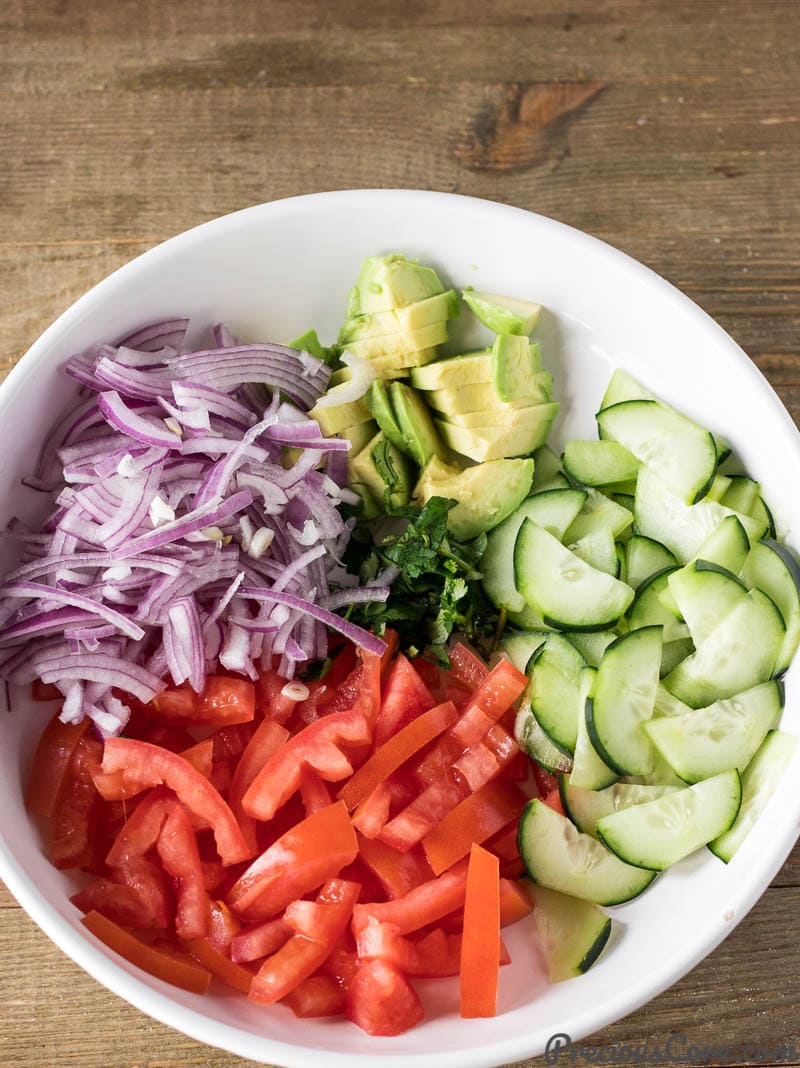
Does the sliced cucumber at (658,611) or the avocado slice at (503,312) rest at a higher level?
the avocado slice at (503,312)

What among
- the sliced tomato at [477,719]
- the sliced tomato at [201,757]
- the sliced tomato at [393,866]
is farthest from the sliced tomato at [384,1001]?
the sliced tomato at [201,757]

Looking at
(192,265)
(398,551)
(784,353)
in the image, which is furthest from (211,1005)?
(784,353)

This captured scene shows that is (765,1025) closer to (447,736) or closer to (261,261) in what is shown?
(447,736)

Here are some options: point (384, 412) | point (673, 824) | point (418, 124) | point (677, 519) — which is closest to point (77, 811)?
point (384, 412)

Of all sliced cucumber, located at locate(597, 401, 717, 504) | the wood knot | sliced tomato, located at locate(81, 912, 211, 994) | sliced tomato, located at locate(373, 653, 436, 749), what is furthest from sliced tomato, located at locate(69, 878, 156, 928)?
the wood knot

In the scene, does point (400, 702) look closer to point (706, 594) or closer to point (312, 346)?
point (706, 594)

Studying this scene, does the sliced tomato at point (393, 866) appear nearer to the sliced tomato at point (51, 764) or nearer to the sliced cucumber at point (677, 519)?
the sliced tomato at point (51, 764)
